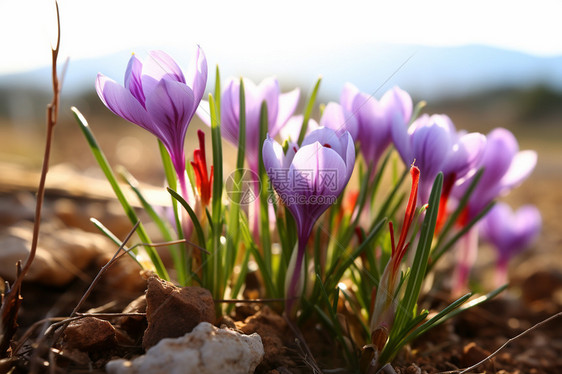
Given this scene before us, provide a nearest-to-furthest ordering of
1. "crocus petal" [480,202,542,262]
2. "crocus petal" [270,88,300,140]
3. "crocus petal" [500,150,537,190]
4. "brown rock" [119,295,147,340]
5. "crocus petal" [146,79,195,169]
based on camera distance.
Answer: "crocus petal" [146,79,195,169], "brown rock" [119,295,147,340], "crocus petal" [270,88,300,140], "crocus petal" [500,150,537,190], "crocus petal" [480,202,542,262]

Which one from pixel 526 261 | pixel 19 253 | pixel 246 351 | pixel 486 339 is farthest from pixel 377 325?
pixel 526 261

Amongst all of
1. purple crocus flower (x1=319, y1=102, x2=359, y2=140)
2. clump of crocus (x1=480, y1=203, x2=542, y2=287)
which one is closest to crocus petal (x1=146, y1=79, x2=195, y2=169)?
purple crocus flower (x1=319, y1=102, x2=359, y2=140)

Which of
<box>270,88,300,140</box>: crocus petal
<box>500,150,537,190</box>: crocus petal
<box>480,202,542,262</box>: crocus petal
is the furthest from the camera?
<box>480,202,542,262</box>: crocus petal

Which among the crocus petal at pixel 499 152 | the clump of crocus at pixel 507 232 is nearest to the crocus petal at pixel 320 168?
the crocus petal at pixel 499 152

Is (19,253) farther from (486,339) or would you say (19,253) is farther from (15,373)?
(486,339)

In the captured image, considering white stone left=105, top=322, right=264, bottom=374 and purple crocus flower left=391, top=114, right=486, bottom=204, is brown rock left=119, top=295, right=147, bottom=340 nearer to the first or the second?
white stone left=105, top=322, right=264, bottom=374

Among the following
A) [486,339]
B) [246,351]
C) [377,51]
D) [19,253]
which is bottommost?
[486,339]
